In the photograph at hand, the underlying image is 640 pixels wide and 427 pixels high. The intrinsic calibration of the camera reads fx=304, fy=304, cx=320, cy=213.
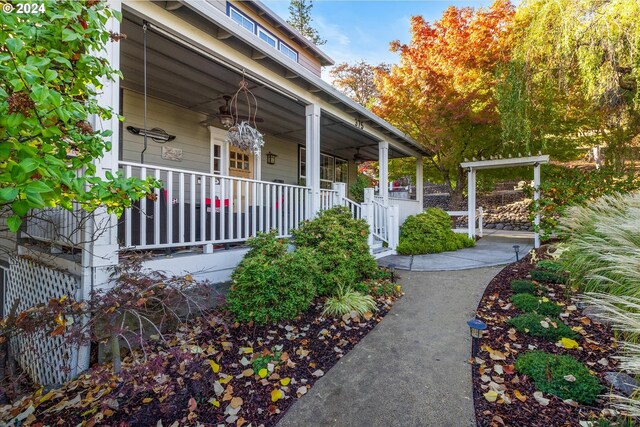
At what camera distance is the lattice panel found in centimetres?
297

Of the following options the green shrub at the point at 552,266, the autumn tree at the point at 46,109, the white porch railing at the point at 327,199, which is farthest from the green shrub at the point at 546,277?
the autumn tree at the point at 46,109

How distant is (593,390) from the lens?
227 cm

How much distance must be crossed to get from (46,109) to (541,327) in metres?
4.43

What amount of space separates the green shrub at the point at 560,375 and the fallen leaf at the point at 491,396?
373 millimetres

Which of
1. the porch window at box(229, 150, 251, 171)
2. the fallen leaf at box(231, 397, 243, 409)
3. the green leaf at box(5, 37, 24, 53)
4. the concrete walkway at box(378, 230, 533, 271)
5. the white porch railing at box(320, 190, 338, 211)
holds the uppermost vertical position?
the porch window at box(229, 150, 251, 171)

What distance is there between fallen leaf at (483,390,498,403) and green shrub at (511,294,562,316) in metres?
1.67

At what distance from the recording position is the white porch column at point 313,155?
5.50m

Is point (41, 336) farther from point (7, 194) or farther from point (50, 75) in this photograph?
point (50, 75)

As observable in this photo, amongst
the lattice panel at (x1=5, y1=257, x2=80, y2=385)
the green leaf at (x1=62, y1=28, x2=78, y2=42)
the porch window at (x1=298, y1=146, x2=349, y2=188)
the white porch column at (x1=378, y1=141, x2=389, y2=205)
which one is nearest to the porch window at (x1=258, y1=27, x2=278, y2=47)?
the porch window at (x1=298, y1=146, x2=349, y2=188)

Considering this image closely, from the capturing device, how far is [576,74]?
19.2 feet

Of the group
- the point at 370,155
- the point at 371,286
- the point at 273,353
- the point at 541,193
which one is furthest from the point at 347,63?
the point at 273,353

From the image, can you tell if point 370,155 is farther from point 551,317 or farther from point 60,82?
point 60,82

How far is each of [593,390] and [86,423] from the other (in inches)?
146

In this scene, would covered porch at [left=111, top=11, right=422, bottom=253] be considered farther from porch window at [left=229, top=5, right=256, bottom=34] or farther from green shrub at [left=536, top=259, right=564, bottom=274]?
porch window at [left=229, top=5, right=256, bottom=34]
